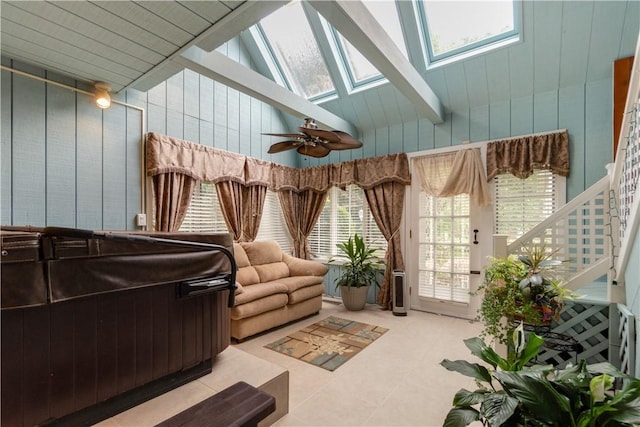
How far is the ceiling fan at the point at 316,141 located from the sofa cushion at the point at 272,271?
162cm

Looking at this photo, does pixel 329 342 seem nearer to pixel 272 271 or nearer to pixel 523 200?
pixel 272 271

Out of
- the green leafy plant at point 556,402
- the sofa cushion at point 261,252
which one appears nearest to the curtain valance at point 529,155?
the green leafy plant at point 556,402

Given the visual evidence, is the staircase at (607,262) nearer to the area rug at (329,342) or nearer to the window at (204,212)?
the area rug at (329,342)

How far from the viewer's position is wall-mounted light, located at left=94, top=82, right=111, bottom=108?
9.09 ft

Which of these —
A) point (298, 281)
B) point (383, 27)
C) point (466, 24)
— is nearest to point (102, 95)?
point (298, 281)

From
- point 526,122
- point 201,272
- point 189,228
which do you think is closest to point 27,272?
point 201,272

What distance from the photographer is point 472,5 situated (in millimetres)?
3000

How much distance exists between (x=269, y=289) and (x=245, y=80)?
2286mm

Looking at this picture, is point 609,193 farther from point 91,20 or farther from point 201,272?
point 91,20

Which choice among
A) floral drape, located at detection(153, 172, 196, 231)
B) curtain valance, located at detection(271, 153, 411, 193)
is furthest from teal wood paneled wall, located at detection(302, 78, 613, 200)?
floral drape, located at detection(153, 172, 196, 231)

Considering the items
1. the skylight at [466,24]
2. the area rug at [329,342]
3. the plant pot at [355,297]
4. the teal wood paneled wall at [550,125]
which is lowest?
the area rug at [329,342]

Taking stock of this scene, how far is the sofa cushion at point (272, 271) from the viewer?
3.73m

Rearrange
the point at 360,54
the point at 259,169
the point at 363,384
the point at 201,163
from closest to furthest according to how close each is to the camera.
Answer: the point at 363,384
the point at 201,163
the point at 360,54
the point at 259,169

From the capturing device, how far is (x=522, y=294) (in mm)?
2080
